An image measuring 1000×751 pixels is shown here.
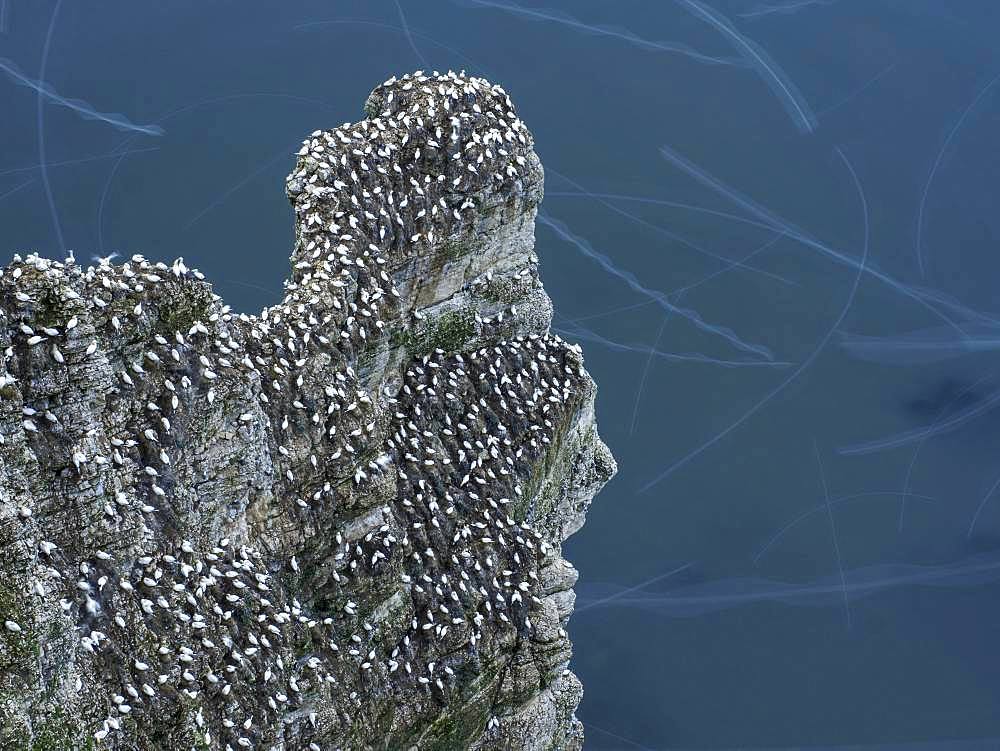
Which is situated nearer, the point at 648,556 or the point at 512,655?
the point at 512,655

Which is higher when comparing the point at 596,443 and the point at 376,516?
the point at 596,443

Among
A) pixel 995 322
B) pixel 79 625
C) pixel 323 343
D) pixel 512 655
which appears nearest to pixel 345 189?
pixel 323 343

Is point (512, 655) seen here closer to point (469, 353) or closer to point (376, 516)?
point (376, 516)

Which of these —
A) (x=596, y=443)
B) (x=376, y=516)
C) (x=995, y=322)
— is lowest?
(x=376, y=516)

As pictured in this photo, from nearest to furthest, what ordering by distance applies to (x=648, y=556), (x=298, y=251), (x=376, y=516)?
(x=376, y=516) → (x=298, y=251) → (x=648, y=556)

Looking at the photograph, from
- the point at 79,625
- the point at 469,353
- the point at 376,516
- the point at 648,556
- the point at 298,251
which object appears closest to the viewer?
the point at 79,625

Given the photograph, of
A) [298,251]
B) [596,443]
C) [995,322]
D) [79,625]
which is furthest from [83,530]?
[995,322]

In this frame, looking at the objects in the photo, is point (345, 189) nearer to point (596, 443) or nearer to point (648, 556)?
point (596, 443)
